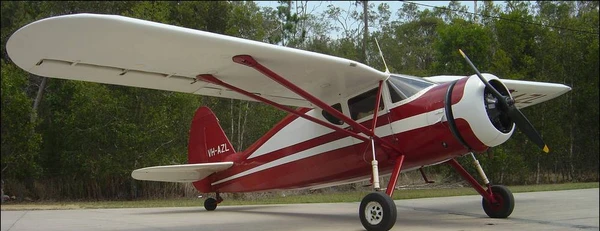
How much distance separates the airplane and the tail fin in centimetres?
210

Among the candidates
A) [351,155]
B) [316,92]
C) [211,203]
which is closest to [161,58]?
[316,92]

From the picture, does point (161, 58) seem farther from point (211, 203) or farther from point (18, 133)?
point (18, 133)

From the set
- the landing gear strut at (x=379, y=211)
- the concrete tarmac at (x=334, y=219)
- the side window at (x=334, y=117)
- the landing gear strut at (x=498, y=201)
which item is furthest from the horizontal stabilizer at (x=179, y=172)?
the landing gear strut at (x=498, y=201)

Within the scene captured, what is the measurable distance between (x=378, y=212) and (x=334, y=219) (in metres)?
2.43

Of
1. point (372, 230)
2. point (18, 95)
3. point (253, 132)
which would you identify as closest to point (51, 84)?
point (18, 95)

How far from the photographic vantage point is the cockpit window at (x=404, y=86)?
7965 millimetres

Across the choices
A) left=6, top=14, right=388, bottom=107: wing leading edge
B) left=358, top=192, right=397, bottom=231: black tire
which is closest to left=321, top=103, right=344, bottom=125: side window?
left=6, top=14, right=388, bottom=107: wing leading edge

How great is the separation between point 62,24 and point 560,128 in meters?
25.2

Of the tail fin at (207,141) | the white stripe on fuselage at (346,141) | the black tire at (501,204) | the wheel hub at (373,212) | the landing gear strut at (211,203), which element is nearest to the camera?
the wheel hub at (373,212)

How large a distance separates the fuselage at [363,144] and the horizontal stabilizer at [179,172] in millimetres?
379

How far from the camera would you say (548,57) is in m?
25.4

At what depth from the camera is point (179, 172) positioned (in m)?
10.9

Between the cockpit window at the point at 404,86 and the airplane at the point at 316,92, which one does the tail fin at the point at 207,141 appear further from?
the cockpit window at the point at 404,86

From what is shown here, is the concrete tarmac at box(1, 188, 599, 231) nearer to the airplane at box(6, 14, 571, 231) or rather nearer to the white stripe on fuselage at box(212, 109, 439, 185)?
the airplane at box(6, 14, 571, 231)
